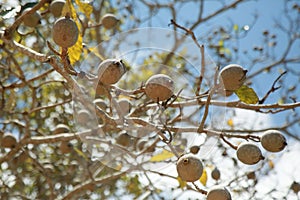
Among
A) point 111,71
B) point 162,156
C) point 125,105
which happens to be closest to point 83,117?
point 125,105

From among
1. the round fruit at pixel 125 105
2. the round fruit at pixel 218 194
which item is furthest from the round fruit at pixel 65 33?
the round fruit at pixel 218 194

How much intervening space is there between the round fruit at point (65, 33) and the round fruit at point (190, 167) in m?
0.48

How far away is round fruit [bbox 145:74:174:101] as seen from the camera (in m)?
1.29

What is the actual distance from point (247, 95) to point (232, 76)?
0.17 meters

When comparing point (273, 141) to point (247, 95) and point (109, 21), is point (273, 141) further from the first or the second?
point (109, 21)

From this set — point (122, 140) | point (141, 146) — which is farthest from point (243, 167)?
point (122, 140)

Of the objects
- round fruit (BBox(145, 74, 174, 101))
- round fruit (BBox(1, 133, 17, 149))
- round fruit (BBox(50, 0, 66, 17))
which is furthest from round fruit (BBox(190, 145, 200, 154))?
round fruit (BBox(1, 133, 17, 149))

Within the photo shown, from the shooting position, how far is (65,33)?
1.25 metres

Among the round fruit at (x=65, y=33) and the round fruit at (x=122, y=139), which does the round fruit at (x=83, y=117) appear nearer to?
the round fruit at (x=122, y=139)

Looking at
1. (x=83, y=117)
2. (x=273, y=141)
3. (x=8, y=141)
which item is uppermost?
(x=273, y=141)

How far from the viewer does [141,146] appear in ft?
7.46

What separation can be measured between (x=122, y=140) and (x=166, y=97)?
0.70 meters

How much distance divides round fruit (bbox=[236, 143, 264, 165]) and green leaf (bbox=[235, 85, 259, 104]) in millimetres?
165

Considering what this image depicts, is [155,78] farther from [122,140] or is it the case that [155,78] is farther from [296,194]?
[296,194]
